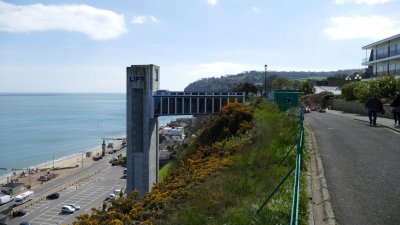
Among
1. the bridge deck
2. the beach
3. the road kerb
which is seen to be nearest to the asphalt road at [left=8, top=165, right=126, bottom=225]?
the beach

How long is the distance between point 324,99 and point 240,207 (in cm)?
3627

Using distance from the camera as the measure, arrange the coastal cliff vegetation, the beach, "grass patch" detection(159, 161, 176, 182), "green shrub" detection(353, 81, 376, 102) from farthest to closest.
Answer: the beach < "green shrub" detection(353, 81, 376, 102) < "grass patch" detection(159, 161, 176, 182) < the coastal cliff vegetation

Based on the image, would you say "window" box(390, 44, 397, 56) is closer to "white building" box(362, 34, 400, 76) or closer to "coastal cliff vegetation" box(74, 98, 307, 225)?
"white building" box(362, 34, 400, 76)

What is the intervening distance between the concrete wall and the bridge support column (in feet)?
54.1

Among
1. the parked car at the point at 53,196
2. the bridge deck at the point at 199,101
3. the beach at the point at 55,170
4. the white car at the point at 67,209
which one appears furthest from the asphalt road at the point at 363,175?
the beach at the point at 55,170

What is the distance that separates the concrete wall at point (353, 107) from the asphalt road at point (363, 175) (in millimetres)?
9199

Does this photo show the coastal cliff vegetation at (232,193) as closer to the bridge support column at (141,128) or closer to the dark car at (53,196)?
the bridge support column at (141,128)

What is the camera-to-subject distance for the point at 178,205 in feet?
29.1

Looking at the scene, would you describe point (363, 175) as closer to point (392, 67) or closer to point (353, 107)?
point (353, 107)

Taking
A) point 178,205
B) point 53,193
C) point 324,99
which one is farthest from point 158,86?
point 178,205

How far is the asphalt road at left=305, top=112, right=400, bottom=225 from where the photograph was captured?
Result: 6.24m

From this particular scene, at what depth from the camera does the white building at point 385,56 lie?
4753 cm

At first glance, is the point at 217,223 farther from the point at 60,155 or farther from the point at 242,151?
the point at 60,155

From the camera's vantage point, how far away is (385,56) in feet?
168
